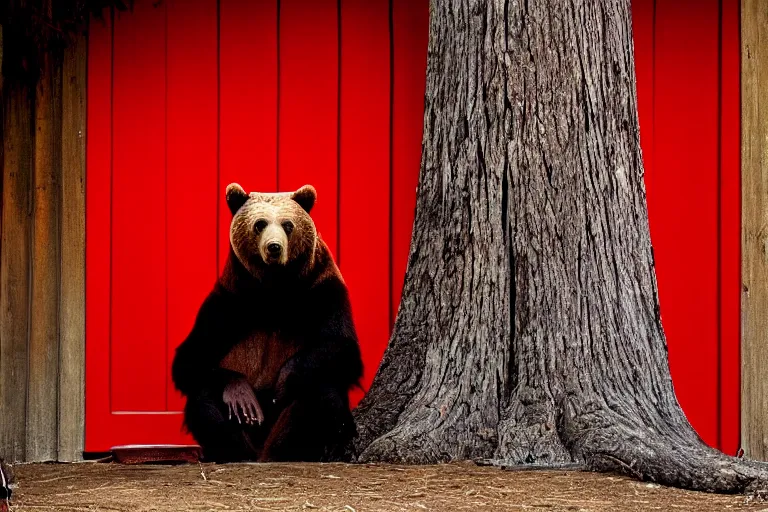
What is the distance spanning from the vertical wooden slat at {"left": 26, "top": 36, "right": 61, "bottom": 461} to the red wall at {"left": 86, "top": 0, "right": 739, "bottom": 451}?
7.2 inches

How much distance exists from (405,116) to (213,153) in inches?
41.3

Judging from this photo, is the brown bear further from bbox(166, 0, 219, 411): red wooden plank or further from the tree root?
the tree root

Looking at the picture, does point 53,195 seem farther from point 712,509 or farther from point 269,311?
point 712,509

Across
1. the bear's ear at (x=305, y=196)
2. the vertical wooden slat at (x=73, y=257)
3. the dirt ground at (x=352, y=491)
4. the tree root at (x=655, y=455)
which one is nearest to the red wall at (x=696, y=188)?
the tree root at (x=655, y=455)

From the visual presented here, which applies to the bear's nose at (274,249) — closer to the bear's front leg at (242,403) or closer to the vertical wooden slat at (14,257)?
the bear's front leg at (242,403)

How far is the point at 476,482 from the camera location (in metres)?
4.36

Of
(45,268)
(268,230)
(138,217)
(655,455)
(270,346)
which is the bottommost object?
(655,455)

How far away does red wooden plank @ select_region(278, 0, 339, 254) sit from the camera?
641 cm

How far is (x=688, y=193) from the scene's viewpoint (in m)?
6.36

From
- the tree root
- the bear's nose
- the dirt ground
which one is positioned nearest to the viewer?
the dirt ground

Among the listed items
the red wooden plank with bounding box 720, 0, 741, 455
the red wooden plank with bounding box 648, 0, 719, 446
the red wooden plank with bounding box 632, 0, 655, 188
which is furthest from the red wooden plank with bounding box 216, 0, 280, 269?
the red wooden plank with bounding box 720, 0, 741, 455

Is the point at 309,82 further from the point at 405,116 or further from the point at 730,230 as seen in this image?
the point at 730,230

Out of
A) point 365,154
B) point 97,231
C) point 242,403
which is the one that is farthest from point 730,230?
point 97,231

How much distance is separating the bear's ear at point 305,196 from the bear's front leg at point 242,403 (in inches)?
34.9
